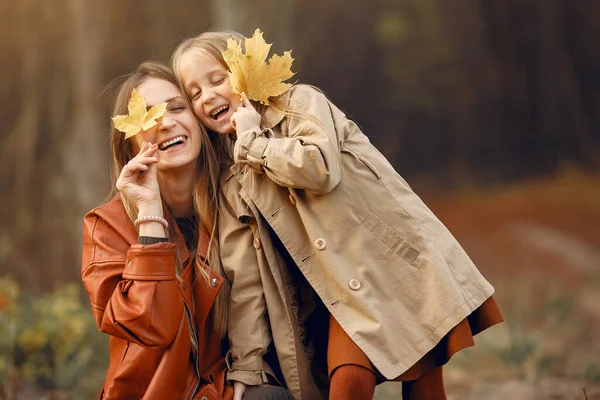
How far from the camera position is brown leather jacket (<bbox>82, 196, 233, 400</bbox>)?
2797 millimetres

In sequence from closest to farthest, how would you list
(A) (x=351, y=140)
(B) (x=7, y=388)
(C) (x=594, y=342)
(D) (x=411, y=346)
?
(D) (x=411, y=346) < (A) (x=351, y=140) < (B) (x=7, y=388) < (C) (x=594, y=342)

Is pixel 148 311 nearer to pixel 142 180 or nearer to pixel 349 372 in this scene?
pixel 142 180

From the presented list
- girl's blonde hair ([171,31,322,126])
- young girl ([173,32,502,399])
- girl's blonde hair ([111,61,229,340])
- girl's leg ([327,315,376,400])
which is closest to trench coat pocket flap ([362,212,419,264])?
young girl ([173,32,502,399])

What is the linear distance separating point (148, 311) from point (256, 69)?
2.83ft

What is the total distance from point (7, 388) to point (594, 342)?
3799 mm

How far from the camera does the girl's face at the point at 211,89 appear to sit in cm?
307

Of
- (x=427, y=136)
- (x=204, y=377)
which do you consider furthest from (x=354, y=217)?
(x=427, y=136)

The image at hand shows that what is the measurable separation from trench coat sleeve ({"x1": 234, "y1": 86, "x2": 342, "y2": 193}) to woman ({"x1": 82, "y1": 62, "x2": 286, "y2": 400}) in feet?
1.02

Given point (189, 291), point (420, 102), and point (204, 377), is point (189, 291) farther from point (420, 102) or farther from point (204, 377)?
point (420, 102)

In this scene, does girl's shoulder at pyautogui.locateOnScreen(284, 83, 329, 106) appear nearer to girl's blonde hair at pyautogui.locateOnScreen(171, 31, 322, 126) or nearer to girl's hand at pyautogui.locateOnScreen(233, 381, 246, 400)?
girl's blonde hair at pyautogui.locateOnScreen(171, 31, 322, 126)

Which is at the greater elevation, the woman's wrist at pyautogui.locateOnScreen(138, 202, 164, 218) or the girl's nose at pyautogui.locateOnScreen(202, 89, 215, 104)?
the girl's nose at pyautogui.locateOnScreen(202, 89, 215, 104)

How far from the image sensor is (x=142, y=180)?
9.82 feet

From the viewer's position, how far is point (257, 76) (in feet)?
9.78

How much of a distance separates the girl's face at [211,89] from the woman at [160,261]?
0.06 m
